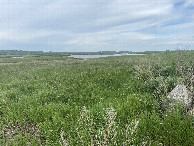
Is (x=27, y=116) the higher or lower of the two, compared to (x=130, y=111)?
lower

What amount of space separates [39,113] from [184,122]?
19.2 ft

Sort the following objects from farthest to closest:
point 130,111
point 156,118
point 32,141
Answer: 1. point 130,111
2. point 156,118
3. point 32,141

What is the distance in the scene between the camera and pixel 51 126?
212 inches

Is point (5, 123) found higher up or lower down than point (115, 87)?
lower down

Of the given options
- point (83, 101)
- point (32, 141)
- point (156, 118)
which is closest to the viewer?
point (32, 141)

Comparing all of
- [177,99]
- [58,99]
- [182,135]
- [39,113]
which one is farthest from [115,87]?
[182,135]

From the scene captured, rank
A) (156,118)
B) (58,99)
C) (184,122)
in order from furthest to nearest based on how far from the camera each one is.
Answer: (58,99)
(156,118)
(184,122)

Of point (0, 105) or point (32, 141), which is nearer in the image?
point (32, 141)

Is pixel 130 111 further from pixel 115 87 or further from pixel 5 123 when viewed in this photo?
pixel 5 123

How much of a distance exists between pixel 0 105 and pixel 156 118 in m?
8.16

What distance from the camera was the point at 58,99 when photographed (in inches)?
329

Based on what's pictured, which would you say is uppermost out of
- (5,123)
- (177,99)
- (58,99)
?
(177,99)

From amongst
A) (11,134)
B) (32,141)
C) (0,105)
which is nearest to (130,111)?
(32,141)

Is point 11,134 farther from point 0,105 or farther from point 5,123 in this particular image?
point 0,105
